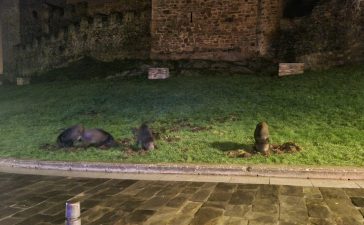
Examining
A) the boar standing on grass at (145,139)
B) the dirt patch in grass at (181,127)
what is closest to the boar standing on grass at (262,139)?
the dirt patch in grass at (181,127)

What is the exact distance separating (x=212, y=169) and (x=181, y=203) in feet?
5.91

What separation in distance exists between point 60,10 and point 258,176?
2458 cm

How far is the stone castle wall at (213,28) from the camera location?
16188 millimetres

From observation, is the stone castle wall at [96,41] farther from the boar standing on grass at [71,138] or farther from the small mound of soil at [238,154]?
the small mound of soil at [238,154]

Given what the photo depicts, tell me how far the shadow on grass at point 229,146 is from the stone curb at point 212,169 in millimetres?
1190

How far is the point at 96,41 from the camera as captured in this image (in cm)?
2091

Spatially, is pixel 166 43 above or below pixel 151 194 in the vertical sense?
above

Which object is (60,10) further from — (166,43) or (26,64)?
(166,43)

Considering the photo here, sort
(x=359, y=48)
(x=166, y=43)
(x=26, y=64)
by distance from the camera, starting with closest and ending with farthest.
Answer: (x=359, y=48) < (x=166, y=43) < (x=26, y=64)

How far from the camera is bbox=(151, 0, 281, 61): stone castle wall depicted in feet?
53.1

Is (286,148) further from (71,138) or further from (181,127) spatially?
(71,138)

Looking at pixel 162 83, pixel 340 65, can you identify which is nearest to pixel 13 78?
pixel 162 83

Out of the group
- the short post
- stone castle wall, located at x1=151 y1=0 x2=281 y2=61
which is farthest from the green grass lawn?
the short post

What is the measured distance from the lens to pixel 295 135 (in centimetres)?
845
